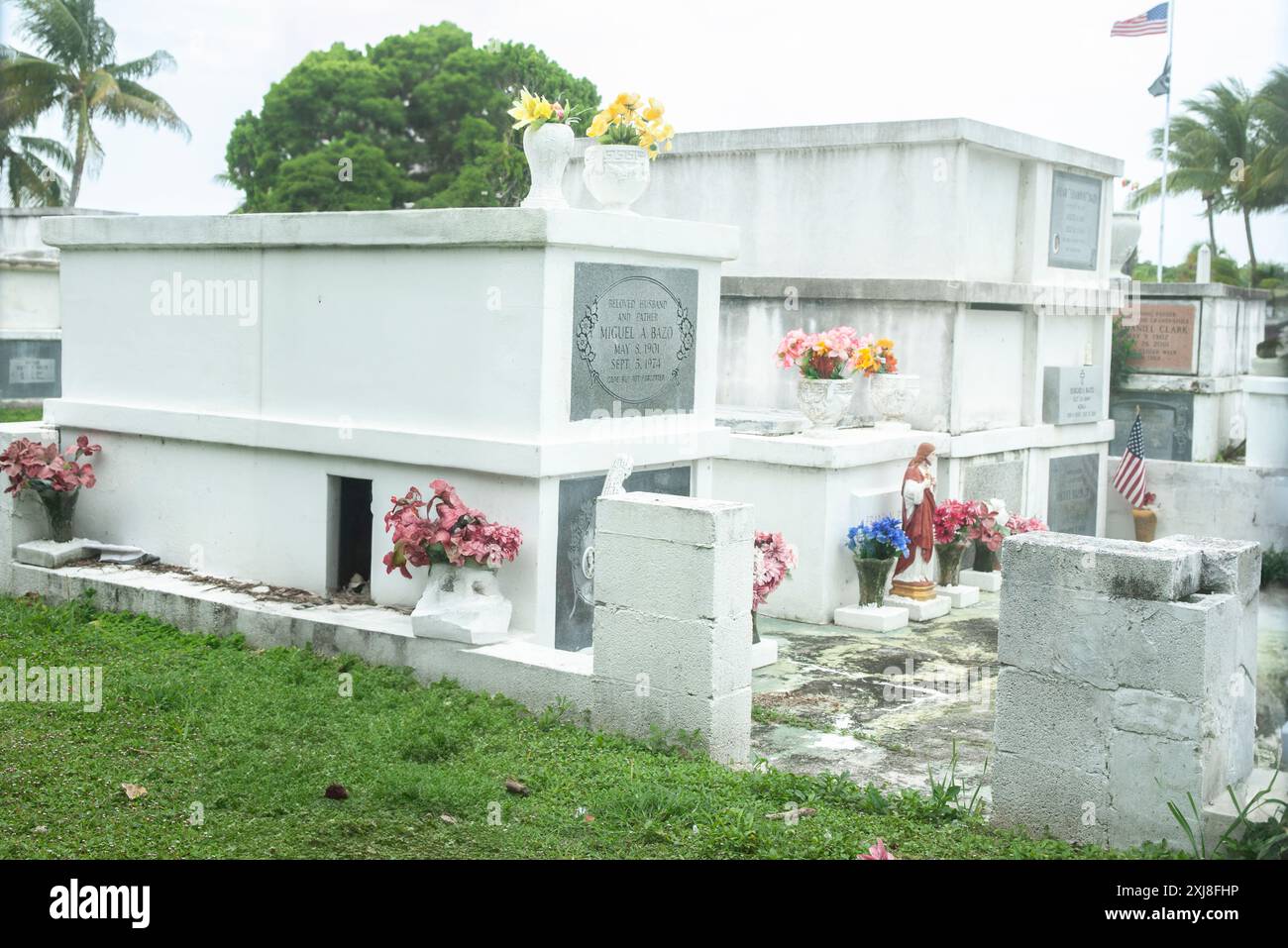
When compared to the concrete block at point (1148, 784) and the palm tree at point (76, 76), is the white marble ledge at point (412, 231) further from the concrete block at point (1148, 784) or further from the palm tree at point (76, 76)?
the palm tree at point (76, 76)

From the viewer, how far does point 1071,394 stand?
14.1 metres

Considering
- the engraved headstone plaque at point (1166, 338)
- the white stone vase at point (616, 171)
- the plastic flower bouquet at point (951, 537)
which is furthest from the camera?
the engraved headstone plaque at point (1166, 338)

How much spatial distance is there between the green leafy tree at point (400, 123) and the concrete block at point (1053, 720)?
1286 inches

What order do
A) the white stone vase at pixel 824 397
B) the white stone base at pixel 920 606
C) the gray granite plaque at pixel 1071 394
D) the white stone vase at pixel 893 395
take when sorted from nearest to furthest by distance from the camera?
the white stone base at pixel 920 606 < the white stone vase at pixel 824 397 < the white stone vase at pixel 893 395 < the gray granite plaque at pixel 1071 394

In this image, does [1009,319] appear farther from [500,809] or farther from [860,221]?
[500,809]

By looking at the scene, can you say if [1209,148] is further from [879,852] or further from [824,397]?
[879,852]

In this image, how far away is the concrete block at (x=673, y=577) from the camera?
255 inches

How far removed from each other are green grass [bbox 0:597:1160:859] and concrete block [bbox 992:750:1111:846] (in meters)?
0.13

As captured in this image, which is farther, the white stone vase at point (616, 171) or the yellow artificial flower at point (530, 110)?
the white stone vase at point (616, 171)

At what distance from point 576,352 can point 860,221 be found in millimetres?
5705

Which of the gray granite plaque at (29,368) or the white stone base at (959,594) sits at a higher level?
the gray granite plaque at (29,368)

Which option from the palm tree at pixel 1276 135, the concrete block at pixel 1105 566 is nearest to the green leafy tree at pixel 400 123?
the concrete block at pixel 1105 566

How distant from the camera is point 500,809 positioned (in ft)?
18.7

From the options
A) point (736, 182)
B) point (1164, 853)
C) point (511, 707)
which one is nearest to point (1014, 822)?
point (1164, 853)
